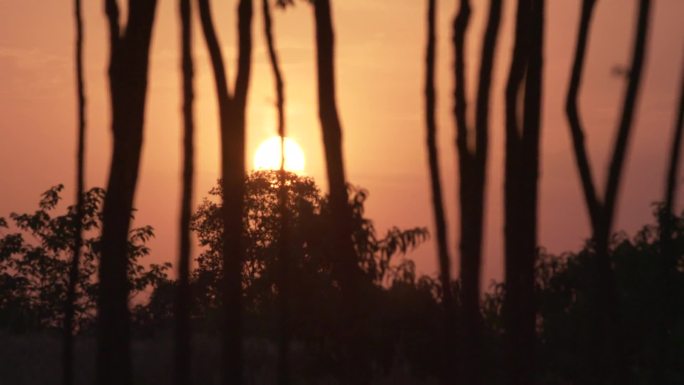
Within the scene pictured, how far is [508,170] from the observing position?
19.5 metres

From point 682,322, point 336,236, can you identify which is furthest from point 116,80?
point 682,322

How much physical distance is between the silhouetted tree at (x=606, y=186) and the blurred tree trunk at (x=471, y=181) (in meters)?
1.43

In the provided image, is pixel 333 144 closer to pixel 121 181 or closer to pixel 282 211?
pixel 121 181

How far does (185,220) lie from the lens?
20.5 meters

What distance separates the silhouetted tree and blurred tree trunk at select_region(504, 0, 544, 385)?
975 mm

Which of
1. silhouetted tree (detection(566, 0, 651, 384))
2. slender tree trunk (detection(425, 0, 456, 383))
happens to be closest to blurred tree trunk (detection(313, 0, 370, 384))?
slender tree trunk (detection(425, 0, 456, 383))

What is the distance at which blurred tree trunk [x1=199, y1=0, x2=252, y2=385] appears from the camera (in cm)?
2019

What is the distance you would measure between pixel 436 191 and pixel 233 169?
338 cm

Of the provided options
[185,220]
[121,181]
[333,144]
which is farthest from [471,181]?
[121,181]

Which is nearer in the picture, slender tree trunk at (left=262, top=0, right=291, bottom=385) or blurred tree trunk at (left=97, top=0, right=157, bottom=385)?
blurred tree trunk at (left=97, top=0, right=157, bottom=385)

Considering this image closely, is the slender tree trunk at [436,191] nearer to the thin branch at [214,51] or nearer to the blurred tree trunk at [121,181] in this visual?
the thin branch at [214,51]

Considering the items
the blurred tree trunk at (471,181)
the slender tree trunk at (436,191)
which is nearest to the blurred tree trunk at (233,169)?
the slender tree trunk at (436,191)

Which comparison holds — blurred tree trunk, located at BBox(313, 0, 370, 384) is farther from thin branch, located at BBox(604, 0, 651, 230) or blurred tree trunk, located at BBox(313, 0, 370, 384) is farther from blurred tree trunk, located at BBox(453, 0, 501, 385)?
thin branch, located at BBox(604, 0, 651, 230)

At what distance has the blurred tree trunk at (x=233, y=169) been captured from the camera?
66.2 feet
